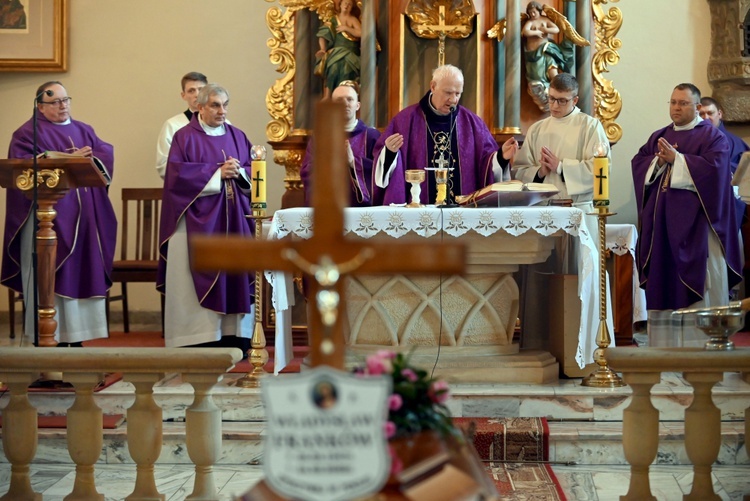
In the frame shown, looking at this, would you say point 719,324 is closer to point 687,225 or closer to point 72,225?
point 687,225

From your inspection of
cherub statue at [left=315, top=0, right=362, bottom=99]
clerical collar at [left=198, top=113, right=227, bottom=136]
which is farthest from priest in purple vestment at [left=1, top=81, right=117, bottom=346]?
cherub statue at [left=315, top=0, right=362, bottom=99]

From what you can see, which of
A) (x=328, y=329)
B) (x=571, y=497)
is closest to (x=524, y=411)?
(x=571, y=497)

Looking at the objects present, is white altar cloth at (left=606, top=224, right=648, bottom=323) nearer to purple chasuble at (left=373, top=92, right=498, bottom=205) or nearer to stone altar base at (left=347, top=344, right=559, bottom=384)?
purple chasuble at (left=373, top=92, right=498, bottom=205)

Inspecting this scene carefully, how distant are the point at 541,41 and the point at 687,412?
497cm

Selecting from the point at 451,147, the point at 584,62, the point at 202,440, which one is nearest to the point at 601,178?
the point at 451,147

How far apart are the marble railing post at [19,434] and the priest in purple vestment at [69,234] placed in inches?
122

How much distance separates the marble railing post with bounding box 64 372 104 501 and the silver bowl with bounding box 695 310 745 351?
217 cm

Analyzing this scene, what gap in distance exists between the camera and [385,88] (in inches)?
327

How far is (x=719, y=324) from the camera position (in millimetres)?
3838

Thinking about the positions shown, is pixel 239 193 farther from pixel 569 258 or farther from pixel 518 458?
pixel 518 458

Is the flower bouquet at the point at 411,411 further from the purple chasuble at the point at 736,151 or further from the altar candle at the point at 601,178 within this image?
the purple chasuble at the point at 736,151

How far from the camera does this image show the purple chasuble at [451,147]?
702cm

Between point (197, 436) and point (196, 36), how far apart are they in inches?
261

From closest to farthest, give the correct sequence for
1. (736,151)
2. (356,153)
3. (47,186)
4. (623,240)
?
(47,186) → (356,153) → (623,240) → (736,151)
